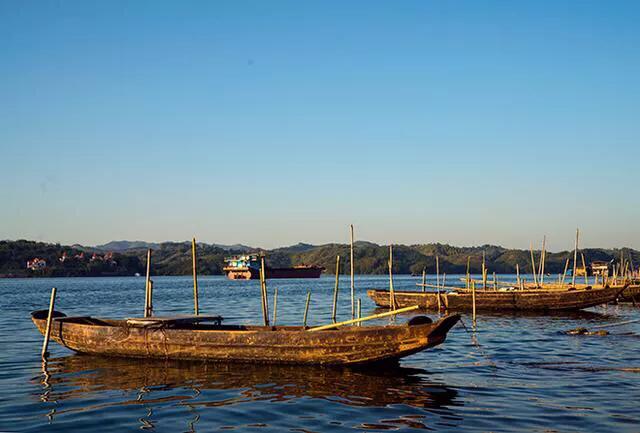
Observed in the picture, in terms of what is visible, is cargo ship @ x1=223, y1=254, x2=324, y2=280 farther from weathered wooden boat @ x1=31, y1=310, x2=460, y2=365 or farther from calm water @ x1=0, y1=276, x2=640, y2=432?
weathered wooden boat @ x1=31, y1=310, x2=460, y2=365

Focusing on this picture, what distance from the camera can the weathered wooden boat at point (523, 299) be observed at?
39.1 m

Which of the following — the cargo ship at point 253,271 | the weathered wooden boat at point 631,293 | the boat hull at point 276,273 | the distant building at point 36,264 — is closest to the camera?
the weathered wooden boat at point 631,293

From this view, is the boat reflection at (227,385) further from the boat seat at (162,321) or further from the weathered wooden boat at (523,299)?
the weathered wooden boat at (523,299)

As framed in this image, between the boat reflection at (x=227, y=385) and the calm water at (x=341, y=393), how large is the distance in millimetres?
30

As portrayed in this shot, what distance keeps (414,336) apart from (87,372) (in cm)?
995

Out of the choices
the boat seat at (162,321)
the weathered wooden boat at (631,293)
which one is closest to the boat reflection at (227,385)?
the boat seat at (162,321)

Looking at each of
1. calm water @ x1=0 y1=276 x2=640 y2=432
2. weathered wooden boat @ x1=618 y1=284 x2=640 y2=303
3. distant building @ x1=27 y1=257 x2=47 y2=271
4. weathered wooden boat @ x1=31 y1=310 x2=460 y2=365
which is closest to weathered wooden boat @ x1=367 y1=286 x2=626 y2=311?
weathered wooden boat @ x1=618 y1=284 x2=640 y2=303

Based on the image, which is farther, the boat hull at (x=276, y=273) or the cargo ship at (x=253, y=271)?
the cargo ship at (x=253, y=271)

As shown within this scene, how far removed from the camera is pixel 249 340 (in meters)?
18.4

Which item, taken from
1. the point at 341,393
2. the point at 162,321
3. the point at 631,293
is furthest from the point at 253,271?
the point at 341,393

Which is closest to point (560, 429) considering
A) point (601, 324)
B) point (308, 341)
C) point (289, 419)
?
point (289, 419)

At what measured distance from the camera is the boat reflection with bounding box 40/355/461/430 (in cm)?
1449

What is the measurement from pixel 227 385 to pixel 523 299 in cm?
2881

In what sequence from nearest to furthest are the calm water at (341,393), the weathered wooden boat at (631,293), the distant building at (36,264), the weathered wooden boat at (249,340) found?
the calm water at (341,393) → the weathered wooden boat at (249,340) → the weathered wooden boat at (631,293) → the distant building at (36,264)
